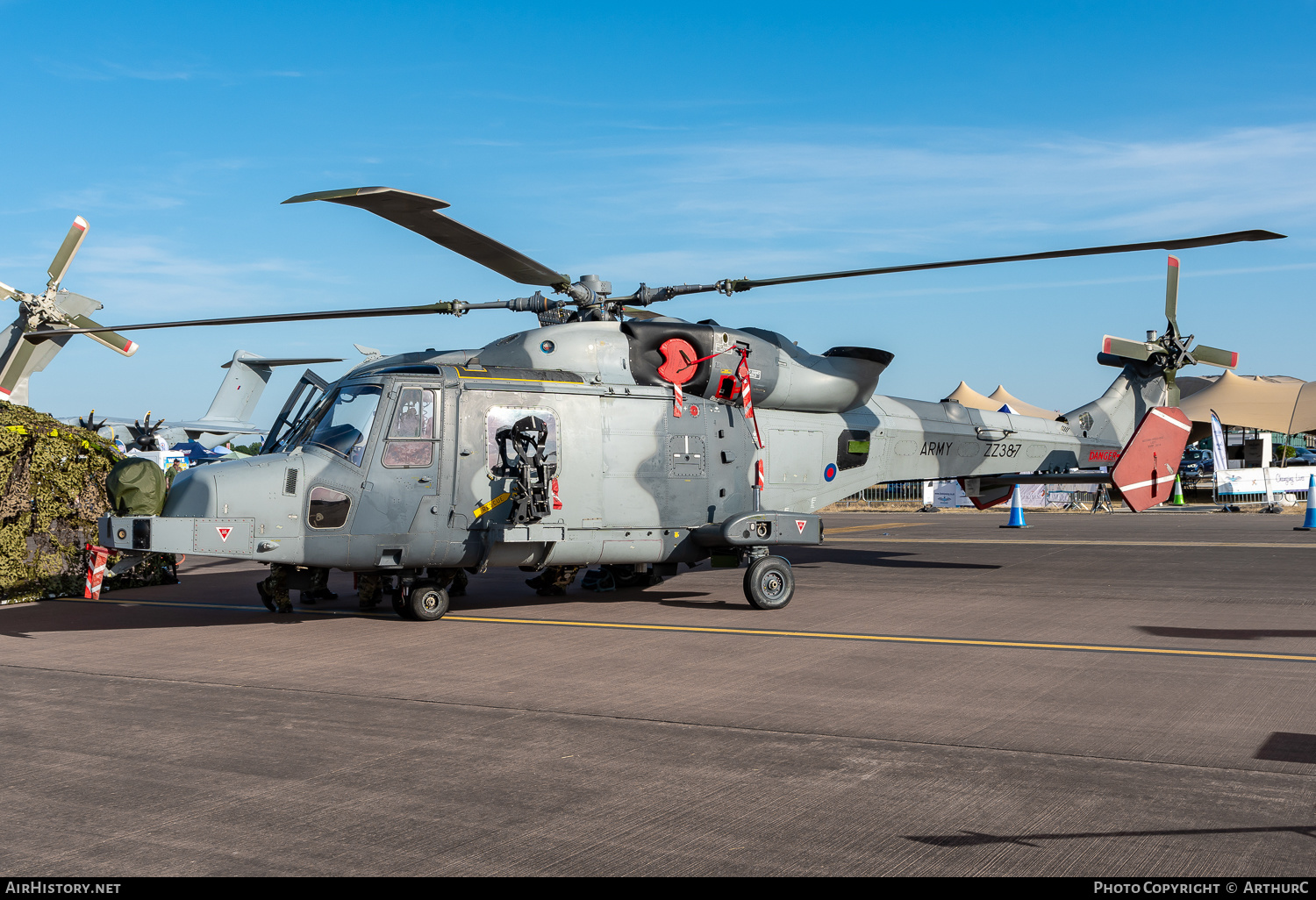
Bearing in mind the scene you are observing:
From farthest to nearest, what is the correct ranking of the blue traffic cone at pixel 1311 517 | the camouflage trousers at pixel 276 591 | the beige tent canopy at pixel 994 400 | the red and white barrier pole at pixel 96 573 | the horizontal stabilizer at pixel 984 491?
1. the beige tent canopy at pixel 994 400
2. the blue traffic cone at pixel 1311 517
3. the horizontal stabilizer at pixel 984 491
4. the camouflage trousers at pixel 276 591
5. the red and white barrier pole at pixel 96 573

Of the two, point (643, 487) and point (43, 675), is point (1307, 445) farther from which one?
point (43, 675)

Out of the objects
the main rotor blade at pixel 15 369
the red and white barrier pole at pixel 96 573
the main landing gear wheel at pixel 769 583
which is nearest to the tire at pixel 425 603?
the red and white barrier pole at pixel 96 573

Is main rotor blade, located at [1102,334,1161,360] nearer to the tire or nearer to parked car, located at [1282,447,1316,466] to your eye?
the tire

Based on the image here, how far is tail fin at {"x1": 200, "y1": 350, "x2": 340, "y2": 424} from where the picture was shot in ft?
157

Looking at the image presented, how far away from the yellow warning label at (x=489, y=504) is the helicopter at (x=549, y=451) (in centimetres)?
2

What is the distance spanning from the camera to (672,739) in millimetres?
6527

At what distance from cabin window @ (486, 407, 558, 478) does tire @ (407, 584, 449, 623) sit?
62.9 inches

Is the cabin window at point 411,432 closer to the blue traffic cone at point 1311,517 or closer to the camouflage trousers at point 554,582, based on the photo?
the camouflage trousers at point 554,582

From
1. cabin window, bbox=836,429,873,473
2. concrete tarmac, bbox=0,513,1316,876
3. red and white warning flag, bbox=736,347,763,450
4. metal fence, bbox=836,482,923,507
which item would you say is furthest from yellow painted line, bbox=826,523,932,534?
metal fence, bbox=836,482,923,507

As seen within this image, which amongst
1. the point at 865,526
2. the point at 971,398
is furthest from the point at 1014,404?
the point at 865,526

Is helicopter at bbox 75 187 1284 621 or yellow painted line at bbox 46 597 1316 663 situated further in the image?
helicopter at bbox 75 187 1284 621

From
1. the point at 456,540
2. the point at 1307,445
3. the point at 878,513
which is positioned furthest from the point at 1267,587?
the point at 1307,445

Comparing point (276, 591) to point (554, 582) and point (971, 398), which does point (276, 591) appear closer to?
point (554, 582)

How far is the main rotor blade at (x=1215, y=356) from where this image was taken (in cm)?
1791
